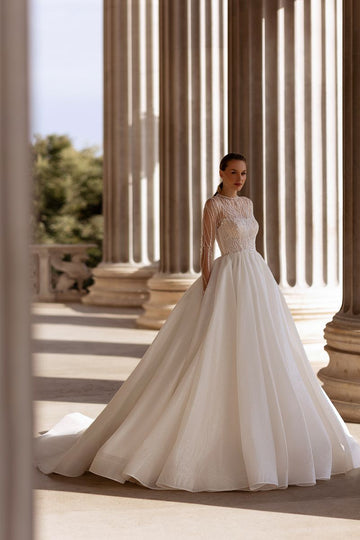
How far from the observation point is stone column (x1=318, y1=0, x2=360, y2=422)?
23.0 meters

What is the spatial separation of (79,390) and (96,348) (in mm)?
10499

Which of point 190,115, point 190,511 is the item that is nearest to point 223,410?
point 190,511

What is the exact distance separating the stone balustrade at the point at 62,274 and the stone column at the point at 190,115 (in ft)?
73.4

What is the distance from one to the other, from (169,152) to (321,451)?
2672 centimetres

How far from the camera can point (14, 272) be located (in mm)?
3262

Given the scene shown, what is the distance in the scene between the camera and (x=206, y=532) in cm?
1395

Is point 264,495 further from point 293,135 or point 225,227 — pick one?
point 293,135

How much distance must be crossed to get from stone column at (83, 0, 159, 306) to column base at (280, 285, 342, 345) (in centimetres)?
2226

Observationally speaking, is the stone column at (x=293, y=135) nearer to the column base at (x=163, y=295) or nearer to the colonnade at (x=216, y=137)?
the colonnade at (x=216, y=137)

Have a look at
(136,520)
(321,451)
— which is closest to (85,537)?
(136,520)

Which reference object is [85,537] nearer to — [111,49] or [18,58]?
[18,58]

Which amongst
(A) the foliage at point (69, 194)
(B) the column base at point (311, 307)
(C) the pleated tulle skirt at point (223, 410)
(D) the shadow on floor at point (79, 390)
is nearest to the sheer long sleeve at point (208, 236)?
(C) the pleated tulle skirt at point (223, 410)

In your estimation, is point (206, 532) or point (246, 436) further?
point (246, 436)

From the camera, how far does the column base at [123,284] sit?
54.1 m
